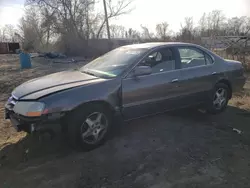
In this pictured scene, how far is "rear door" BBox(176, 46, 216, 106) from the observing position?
4.50 metres

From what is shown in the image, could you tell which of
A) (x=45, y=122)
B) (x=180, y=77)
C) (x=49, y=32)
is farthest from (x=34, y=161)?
(x=49, y=32)

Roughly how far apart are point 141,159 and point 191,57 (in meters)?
2.40

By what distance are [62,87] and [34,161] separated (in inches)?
43.7

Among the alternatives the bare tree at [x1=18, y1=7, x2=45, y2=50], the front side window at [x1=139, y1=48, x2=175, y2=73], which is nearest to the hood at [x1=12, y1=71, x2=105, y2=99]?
the front side window at [x1=139, y1=48, x2=175, y2=73]

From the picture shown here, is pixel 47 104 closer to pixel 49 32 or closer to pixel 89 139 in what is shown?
pixel 89 139

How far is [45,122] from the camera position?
3141 millimetres

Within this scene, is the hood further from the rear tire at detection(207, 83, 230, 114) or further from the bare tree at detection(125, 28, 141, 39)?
the bare tree at detection(125, 28, 141, 39)

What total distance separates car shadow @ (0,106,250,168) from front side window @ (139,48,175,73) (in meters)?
1.06

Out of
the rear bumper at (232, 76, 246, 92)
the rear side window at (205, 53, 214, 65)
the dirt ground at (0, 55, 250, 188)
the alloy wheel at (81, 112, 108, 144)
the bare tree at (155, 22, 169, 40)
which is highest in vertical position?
the bare tree at (155, 22, 169, 40)

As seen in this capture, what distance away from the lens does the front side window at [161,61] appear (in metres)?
4.19

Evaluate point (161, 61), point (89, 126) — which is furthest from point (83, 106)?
point (161, 61)

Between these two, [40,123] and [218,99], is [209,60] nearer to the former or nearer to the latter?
[218,99]

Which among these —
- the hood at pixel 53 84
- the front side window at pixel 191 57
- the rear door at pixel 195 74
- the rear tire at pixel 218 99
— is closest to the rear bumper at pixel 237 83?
the rear tire at pixel 218 99

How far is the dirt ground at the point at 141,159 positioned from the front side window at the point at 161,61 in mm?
1060
